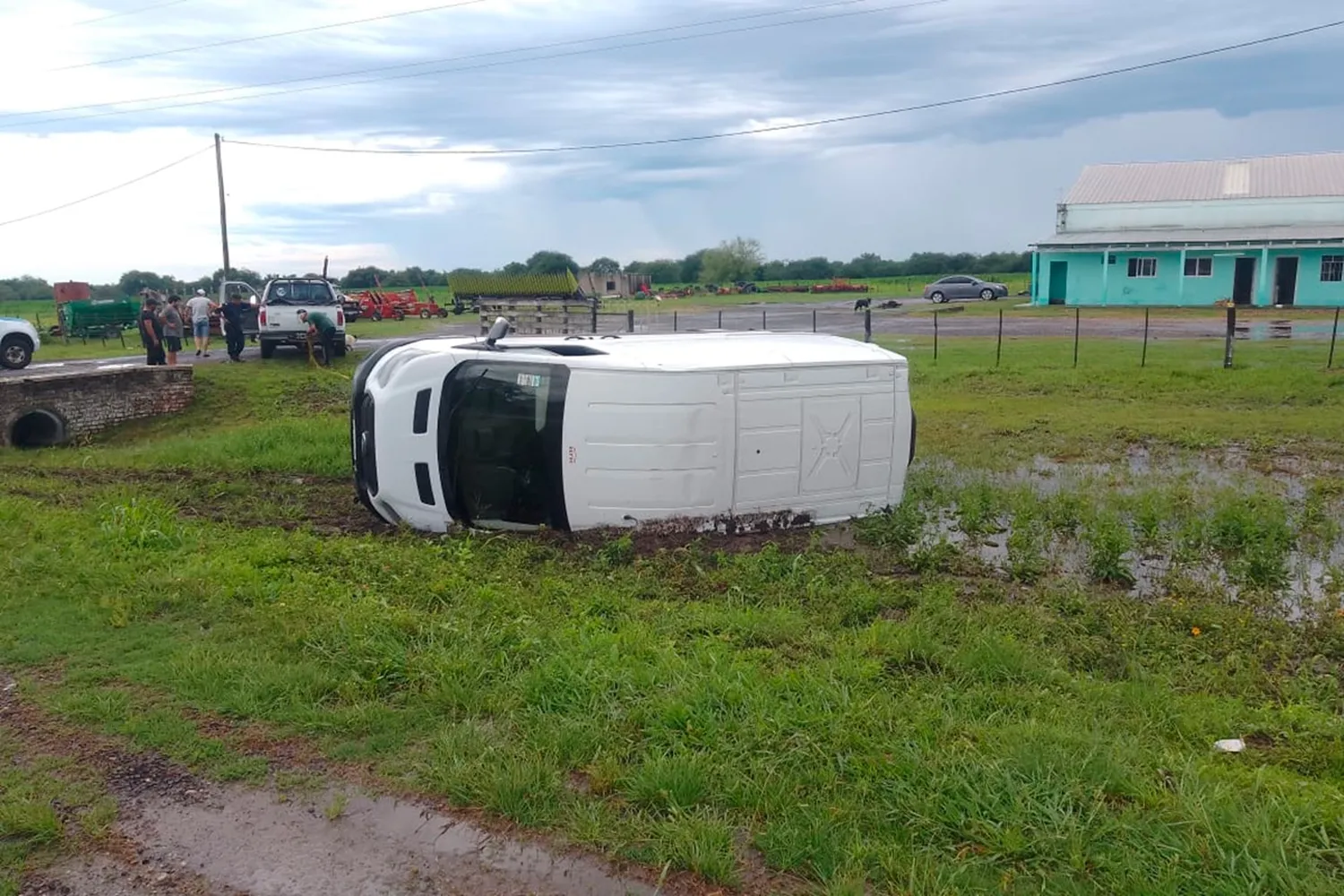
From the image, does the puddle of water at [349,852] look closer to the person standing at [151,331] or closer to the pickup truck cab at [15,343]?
the person standing at [151,331]

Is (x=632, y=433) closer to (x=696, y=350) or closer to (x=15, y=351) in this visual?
(x=696, y=350)

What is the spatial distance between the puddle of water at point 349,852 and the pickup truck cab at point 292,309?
20.5 meters

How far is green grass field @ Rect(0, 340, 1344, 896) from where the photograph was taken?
3.90m

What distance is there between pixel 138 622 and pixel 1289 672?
6466mm

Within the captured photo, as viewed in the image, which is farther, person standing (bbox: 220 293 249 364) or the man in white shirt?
the man in white shirt

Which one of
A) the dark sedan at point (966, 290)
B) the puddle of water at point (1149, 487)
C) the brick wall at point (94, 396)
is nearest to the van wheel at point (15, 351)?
the brick wall at point (94, 396)

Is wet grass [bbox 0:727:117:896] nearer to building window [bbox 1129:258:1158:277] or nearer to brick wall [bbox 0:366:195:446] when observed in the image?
brick wall [bbox 0:366:195:446]

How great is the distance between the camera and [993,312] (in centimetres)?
4134

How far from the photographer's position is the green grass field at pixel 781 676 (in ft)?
12.8

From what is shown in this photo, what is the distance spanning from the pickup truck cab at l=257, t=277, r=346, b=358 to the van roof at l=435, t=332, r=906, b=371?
15.4 m

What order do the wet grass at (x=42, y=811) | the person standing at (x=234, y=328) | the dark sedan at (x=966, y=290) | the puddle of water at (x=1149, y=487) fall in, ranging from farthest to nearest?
the dark sedan at (x=966, y=290), the person standing at (x=234, y=328), the puddle of water at (x=1149, y=487), the wet grass at (x=42, y=811)

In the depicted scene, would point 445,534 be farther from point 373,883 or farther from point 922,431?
point 922,431

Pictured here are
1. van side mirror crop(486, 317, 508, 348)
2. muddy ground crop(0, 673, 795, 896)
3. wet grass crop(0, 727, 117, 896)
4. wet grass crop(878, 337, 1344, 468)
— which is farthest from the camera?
wet grass crop(878, 337, 1344, 468)

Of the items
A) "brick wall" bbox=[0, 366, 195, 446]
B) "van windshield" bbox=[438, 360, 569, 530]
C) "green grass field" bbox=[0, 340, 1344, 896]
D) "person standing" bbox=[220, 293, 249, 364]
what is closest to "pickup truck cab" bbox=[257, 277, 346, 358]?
"person standing" bbox=[220, 293, 249, 364]
